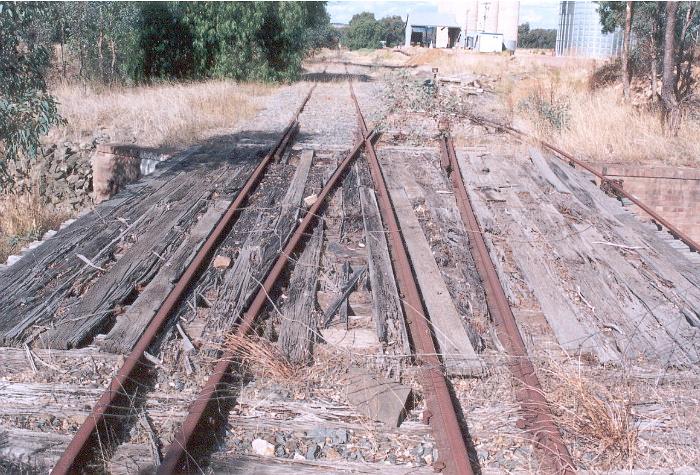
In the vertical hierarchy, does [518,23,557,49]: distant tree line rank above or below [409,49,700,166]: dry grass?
above

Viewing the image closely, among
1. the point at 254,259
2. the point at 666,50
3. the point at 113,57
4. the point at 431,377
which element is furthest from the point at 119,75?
the point at 431,377

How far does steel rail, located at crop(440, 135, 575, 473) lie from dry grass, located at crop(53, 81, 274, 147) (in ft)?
23.0

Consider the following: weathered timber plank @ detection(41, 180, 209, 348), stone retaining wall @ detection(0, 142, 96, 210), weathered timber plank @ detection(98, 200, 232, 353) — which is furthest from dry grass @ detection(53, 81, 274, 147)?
weathered timber plank @ detection(98, 200, 232, 353)

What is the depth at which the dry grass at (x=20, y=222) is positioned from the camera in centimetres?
862

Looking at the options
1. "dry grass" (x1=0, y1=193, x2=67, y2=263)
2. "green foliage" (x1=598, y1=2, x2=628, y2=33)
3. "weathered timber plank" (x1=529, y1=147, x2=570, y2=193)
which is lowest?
"dry grass" (x1=0, y1=193, x2=67, y2=263)

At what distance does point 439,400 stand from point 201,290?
2309 millimetres

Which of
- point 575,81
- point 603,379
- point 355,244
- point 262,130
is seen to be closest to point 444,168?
point 355,244

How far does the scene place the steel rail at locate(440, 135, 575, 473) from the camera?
12.0ft

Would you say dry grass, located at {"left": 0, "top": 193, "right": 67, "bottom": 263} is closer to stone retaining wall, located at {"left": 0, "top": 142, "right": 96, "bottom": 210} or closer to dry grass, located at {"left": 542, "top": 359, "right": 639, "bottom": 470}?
stone retaining wall, located at {"left": 0, "top": 142, "right": 96, "bottom": 210}

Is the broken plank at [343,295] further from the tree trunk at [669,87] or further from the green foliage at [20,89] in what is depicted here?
the tree trunk at [669,87]

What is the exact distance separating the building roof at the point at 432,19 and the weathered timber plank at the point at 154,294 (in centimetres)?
8836

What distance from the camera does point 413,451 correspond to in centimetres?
374

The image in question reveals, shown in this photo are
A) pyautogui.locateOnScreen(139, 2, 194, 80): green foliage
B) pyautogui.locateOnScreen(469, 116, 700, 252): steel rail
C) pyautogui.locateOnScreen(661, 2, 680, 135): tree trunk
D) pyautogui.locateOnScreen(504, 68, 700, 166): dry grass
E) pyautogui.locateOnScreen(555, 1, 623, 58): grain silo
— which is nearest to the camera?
pyautogui.locateOnScreen(469, 116, 700, 252): steel rail

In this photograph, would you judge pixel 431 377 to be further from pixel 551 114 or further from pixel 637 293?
pixel 551 114
